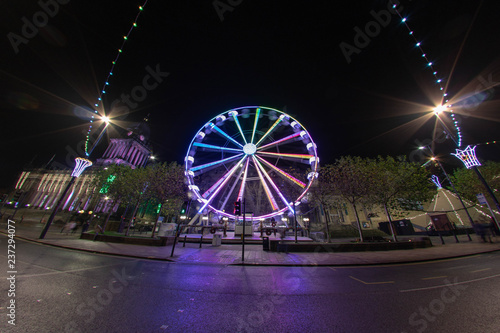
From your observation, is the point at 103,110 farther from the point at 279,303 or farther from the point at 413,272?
the point at 413,272

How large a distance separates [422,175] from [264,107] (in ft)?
74.0

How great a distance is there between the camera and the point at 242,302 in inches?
174

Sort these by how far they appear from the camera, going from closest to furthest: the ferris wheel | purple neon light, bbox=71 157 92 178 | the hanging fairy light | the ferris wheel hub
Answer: the hanging fairy light, purple neon light, bbox=71 157 92 178, the ferris wheel, the ferris wheel hub

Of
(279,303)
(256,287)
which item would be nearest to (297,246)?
(256,287)

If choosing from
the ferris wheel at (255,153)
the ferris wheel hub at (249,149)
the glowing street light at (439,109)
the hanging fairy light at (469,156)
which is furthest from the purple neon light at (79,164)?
the hanging fairy light at (469,156)

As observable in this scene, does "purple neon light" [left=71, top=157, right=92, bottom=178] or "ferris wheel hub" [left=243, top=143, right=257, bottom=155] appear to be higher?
"ferris wheel hub" [left=243, top=143, right=257, bottom=155]

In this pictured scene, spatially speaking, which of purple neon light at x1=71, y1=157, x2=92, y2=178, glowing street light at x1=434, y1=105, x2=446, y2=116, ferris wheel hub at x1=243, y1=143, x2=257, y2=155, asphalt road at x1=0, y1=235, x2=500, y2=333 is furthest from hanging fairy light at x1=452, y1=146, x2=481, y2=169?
purple neon light at x1=71, y1=157, x2=92, y2=178

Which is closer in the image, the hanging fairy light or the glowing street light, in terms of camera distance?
the glowing street light

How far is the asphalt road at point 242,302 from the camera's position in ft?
10.8

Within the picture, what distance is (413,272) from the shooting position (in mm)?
7625

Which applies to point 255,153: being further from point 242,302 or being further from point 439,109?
point 242,302

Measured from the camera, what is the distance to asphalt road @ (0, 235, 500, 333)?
331 cm

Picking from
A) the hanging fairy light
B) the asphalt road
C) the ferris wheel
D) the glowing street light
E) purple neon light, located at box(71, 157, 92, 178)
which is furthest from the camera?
the ferris wheel

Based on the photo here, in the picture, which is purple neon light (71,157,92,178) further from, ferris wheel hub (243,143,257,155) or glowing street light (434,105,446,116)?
glowing street light (434,105,446,116)
